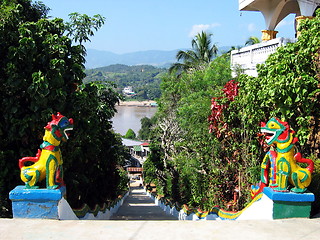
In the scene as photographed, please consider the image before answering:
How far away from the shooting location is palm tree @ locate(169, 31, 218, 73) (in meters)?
25.2

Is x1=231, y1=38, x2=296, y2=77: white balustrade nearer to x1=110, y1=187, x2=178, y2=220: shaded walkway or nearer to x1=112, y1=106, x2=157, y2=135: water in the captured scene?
x1=110, y1=187, x2=178, y2=220: shaded walkway

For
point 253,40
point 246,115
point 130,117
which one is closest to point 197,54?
point 253,40

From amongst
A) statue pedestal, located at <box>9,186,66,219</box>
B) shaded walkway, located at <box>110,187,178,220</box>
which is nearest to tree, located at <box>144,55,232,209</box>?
shaded walkway, located at <box>110,187,178,220</box>

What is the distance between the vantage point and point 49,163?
5383 mm

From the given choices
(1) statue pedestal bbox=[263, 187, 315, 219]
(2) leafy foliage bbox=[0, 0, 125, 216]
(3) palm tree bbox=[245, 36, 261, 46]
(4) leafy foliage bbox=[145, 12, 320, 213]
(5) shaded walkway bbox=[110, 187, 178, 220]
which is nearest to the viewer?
(1) statue pedestal bbox=[263, 187, 315, 219]

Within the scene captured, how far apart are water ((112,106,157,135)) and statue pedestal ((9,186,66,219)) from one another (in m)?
105

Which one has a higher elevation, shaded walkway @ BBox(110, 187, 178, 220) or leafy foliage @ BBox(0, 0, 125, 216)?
leafy foliage @ BBox(0, 0, 125, 216)

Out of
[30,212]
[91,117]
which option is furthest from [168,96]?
[30,212]

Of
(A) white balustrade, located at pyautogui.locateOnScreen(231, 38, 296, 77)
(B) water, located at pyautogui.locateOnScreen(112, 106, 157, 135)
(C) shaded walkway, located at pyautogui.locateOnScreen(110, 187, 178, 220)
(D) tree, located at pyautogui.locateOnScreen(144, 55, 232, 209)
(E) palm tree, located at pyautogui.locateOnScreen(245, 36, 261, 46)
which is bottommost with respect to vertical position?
(B) water, located at pyautogui.locateOnScreen(112, 106, 157, 135)

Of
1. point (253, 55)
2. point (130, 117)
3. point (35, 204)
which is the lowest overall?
point (130, 117)

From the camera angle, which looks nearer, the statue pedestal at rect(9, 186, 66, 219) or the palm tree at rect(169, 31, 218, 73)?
the statue pedestal at rect(9, 186, 66, 219)

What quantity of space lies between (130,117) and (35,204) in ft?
474

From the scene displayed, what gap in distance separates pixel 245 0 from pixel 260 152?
22.7 ft

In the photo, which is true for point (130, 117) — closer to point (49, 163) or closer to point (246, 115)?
point (246, 115)
